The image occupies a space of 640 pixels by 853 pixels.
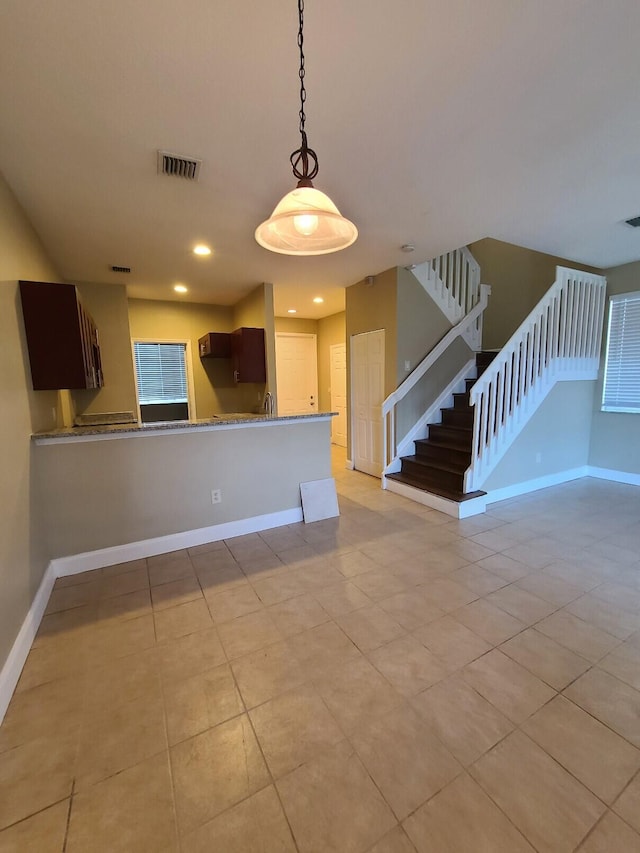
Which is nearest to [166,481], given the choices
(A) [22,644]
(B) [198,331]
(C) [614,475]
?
(A) [22,644]

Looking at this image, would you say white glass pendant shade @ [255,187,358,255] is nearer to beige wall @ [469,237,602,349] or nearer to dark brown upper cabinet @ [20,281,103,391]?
dark brown upper cabinet @ [20,281,103,391]

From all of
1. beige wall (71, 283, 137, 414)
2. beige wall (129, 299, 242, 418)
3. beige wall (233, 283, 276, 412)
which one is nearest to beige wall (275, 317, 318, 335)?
beige wall (129, 299, 242, 418)

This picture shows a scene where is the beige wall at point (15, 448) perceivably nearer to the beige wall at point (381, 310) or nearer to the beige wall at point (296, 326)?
the beige wall at point (381, 310)

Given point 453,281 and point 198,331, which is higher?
point 453,281

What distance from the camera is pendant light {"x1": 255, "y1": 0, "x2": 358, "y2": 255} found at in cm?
139

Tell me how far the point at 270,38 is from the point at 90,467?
9.12 ft

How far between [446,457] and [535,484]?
1.15 m

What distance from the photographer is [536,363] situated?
4.12 meters

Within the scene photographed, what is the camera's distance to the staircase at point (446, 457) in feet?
13.1

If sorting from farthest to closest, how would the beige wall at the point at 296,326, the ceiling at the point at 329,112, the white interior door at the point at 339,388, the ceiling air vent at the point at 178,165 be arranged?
the beige wall at the point at 296,326 < the white interior door at the point at 339,388 < the ceiling air vent at the point at 178,165 < the ceiling at the point at 329,112

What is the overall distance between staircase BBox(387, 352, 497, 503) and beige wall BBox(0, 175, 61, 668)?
3499 mm

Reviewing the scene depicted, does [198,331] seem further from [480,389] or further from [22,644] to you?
[22,644]

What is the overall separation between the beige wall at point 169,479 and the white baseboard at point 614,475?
12.9 feet

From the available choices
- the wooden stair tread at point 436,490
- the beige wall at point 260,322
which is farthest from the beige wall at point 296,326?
the wooden stair tread at point 436,490
